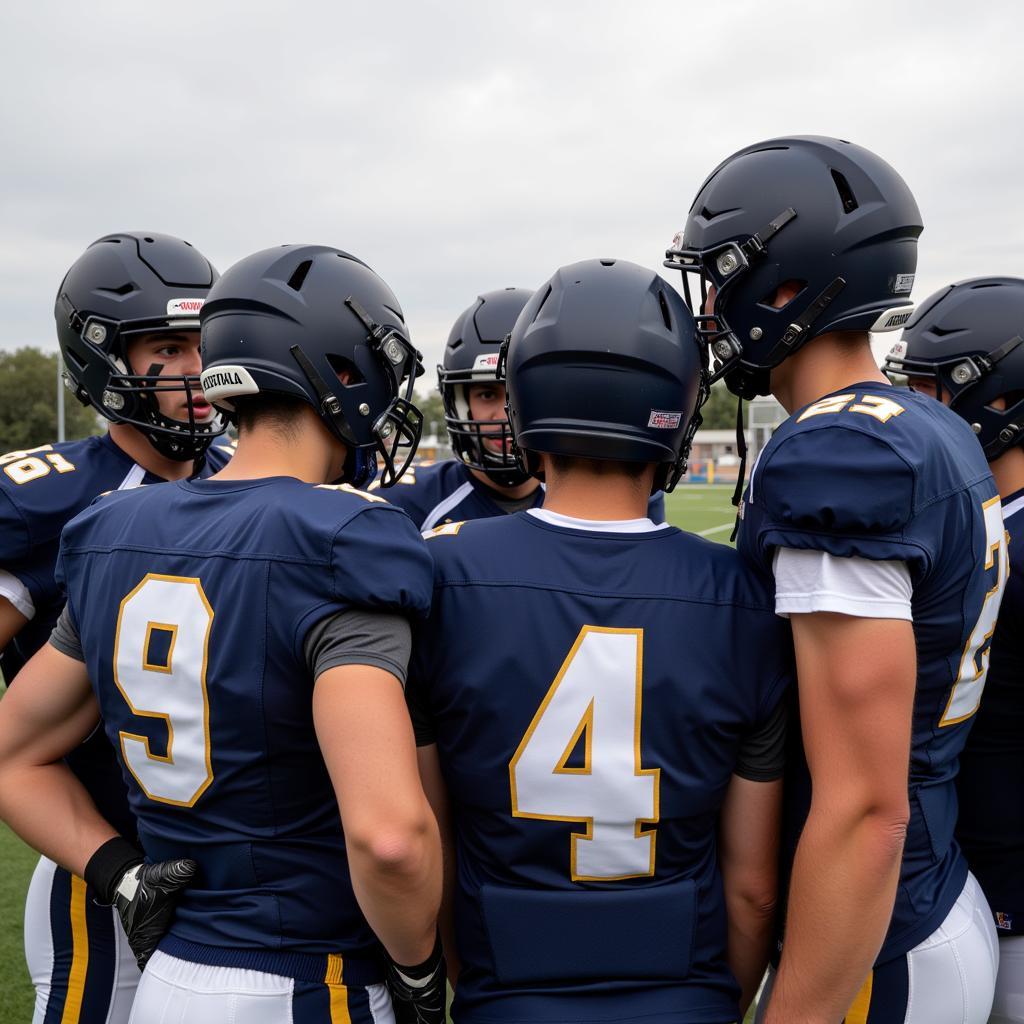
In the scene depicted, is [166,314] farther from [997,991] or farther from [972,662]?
[997,991]

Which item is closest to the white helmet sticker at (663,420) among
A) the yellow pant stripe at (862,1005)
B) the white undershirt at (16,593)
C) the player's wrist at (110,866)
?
the yellow pant stripe at (862,1005)

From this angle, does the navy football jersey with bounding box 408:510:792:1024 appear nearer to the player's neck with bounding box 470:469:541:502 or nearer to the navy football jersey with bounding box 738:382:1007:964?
the navy football jersey with bounding box 738:382:1007:964

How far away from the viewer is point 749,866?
2.05 metres

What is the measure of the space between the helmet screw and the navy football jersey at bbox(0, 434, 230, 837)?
1972 millimetres

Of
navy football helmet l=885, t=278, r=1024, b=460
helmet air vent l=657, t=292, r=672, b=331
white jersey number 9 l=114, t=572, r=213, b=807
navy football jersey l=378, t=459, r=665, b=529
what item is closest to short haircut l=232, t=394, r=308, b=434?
white jersey number 9 l=114, t=572, r=213, b=807

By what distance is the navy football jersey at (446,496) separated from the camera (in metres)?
4.53

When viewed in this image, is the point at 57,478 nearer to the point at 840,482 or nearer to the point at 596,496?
the point at 596,496

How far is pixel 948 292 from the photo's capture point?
10.3ft

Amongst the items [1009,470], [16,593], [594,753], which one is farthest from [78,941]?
[1009,470]

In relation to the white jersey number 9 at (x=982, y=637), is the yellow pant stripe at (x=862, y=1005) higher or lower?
lower

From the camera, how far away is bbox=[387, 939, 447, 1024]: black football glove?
194 cm

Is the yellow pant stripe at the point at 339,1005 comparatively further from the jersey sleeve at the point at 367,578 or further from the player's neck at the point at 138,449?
the player's neck at the point at 138,449

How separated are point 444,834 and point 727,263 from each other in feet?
4.81

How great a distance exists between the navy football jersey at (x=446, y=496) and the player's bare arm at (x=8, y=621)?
1.96 metres
